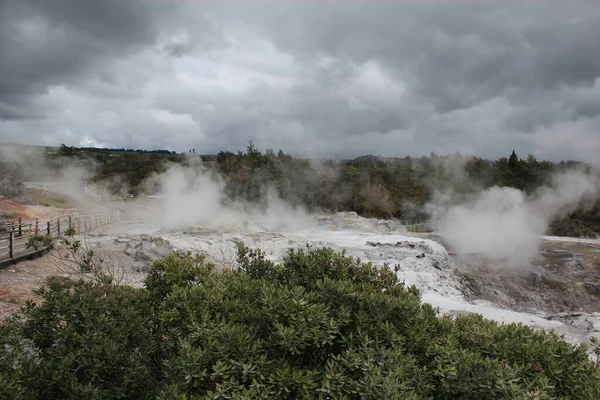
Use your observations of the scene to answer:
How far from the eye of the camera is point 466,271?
11320 millimetres

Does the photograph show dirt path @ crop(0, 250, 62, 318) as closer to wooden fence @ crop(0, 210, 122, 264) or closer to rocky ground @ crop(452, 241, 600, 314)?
wooden fence @ crop(0, 210, 122, 264)

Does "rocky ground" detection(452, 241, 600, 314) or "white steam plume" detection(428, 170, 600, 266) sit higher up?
"white steam plume" detection(428, 170, 600, 266)

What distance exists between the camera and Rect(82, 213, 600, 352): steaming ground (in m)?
7.66

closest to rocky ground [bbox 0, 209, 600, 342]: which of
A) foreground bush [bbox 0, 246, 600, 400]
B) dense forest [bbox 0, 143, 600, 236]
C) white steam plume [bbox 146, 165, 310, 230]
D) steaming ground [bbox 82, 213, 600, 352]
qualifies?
steaming ground [bbox 82, 213, 600, 352]

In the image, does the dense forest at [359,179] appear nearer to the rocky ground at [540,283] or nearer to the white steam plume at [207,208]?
the white steam plume at [207,208]

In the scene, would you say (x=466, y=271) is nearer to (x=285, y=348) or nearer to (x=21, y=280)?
(x=285, y=348)

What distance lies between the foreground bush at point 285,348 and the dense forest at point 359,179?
72.4 ft

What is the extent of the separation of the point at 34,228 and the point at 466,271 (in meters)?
15.2

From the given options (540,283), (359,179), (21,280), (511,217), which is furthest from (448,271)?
(359,179)

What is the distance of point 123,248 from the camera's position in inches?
470

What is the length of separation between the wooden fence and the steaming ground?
150 cm

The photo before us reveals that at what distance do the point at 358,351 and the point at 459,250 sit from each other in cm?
1315

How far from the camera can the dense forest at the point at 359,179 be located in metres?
26.7

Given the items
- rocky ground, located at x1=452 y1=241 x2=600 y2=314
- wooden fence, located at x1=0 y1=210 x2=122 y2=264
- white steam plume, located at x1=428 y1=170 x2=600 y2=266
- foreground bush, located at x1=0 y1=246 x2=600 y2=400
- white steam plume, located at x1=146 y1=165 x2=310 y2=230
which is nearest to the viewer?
foreground bush, located at x1=0 y1=246 x2=600 y2=400
